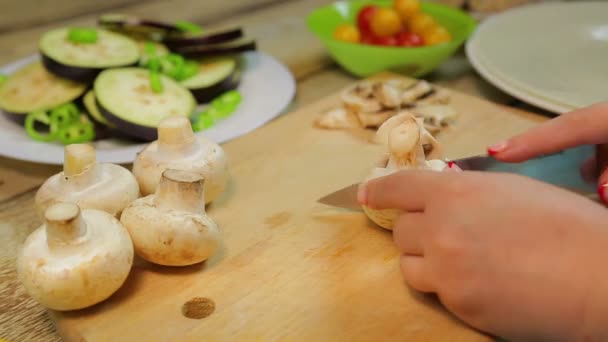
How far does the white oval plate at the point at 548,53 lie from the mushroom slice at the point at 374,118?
0.93 feet

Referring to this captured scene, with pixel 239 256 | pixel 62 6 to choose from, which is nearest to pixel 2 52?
pixel 62 6

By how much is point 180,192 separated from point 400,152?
11.3 inches

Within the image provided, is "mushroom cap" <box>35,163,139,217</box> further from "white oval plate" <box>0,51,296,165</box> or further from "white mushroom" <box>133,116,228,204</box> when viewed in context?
"white oval plate" <box>0,51,296,165</box>

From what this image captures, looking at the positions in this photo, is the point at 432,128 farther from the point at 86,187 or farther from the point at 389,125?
the point at 86,187

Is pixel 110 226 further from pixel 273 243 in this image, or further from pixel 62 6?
pixel 62 6

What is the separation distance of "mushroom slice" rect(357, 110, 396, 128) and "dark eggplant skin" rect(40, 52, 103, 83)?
0.52 metres

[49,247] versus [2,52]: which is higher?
[49,247]

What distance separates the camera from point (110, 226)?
696mm

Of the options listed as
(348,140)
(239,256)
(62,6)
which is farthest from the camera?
(62,6)

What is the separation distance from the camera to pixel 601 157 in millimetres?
906

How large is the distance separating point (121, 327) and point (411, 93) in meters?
Result: 0.72

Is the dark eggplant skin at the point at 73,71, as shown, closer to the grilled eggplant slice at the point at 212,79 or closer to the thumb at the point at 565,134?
the grilled eggplant slice at the point at 212,79

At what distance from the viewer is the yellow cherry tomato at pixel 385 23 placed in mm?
1408

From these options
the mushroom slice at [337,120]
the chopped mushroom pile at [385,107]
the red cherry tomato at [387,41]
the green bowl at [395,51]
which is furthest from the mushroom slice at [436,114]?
the red cherry tomato at [387,41]
